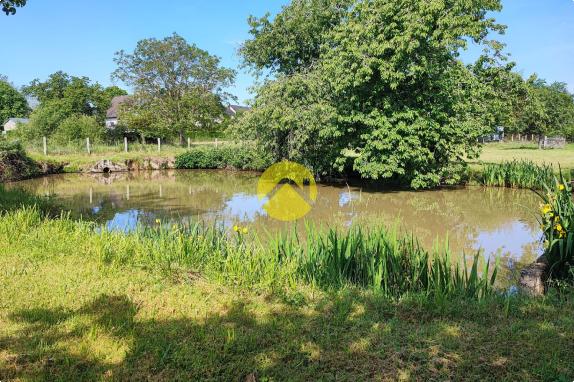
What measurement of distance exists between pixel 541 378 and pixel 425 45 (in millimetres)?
11593

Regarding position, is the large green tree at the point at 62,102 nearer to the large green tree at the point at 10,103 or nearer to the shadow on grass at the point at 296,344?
the large green tree at the point at 10,103

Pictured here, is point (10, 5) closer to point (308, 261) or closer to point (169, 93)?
point (308, 261)

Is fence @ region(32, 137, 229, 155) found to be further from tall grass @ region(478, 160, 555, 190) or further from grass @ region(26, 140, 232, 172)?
tall grass @ region(478, 160, 555, 190)

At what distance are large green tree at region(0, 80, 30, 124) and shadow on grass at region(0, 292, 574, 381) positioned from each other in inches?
2679

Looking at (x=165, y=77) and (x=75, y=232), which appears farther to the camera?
(x=165, y=77)

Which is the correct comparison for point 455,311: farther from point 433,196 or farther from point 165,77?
point 165,77

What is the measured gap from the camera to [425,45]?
12.3 metres

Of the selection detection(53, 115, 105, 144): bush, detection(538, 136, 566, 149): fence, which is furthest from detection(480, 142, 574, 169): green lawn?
detection(53, 115, 105, 144): bush

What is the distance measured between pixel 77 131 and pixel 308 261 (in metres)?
27.9

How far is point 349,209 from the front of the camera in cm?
1168

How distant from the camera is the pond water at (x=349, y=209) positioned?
8130mm

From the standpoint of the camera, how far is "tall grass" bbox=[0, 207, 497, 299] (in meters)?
4.04

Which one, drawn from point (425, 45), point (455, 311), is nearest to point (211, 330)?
point (455, 311)

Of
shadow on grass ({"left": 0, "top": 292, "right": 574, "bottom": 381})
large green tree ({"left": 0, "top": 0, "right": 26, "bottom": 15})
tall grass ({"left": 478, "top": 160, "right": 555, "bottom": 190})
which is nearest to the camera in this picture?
shadow on grass ({"left": 0, "top": 292, "right": 574, "bottom": 381})
